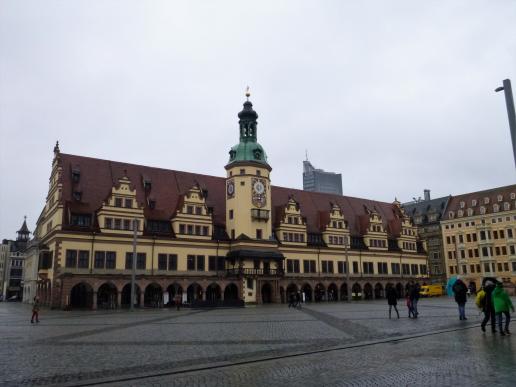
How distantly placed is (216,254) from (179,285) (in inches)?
295

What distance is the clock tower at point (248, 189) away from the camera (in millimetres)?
63719

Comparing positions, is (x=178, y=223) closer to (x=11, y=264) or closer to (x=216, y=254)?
(x=216, y=254)

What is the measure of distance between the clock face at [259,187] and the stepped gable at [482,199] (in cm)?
5058

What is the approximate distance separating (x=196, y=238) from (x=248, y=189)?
9.71 metres

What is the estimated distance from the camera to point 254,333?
2131 centimetres

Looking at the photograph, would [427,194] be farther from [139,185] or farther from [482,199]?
[139,185]

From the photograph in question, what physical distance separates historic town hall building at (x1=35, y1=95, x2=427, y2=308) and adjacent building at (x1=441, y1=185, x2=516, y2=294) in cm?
2238

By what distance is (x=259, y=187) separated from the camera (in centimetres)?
6569

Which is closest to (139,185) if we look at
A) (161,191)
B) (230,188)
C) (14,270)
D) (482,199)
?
(161,191)

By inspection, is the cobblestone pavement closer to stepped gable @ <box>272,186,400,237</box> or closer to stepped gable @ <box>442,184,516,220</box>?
stepped gable @ <box>272,186,400,237</box>

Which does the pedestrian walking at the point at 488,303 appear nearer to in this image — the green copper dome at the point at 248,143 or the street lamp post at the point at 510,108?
the street lamp post at the point at 510,108

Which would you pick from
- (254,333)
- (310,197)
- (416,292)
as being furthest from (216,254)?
(254,333)

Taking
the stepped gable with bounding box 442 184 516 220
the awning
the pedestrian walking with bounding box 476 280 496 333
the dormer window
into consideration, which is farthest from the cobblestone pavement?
the stepped gable with bounding box 442 184 516 220

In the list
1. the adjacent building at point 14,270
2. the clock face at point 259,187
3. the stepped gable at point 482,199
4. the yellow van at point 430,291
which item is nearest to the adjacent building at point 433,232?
the stepped gable at point 482,199
